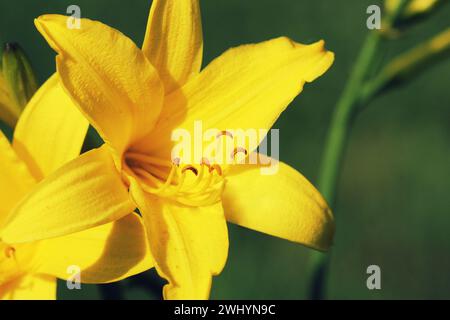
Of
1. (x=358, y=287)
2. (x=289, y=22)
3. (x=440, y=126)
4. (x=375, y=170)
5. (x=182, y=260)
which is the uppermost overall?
(x=289, y=22)

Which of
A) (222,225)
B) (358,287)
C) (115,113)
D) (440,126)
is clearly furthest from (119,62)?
(440,126)

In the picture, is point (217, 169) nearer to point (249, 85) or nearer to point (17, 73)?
point (249, 85)

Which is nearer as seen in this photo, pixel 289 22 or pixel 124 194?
pixel 124 194

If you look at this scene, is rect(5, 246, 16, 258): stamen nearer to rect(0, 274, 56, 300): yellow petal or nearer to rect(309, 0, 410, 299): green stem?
rect(0, 274, 56, 300): yellow petal

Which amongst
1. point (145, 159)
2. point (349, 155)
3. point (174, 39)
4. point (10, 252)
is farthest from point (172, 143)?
point (349, 155)

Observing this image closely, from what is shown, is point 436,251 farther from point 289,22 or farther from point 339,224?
point 289,22

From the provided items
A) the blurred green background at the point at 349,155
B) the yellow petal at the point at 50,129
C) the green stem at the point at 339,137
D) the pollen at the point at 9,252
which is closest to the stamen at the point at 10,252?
the pollen at the point at 9,252

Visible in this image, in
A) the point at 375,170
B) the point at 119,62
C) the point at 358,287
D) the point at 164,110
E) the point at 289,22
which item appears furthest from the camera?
the point at 289,22
